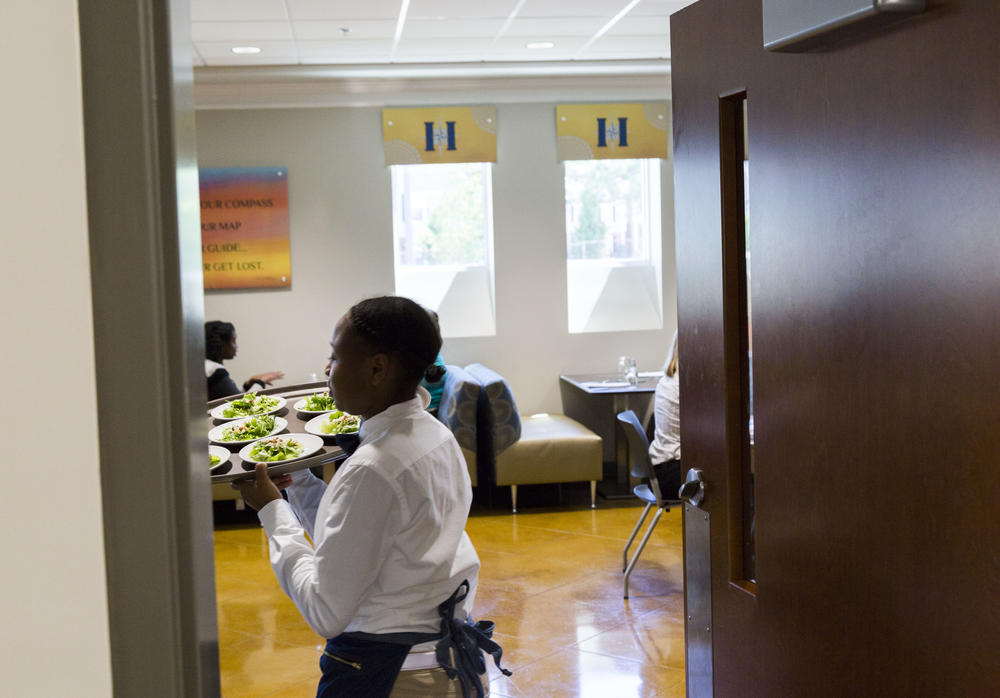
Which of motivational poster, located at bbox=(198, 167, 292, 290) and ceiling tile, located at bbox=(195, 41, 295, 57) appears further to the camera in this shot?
motivational poster, located at bbox=(198, 167, 292, 290)

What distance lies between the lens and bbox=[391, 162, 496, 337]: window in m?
7.38

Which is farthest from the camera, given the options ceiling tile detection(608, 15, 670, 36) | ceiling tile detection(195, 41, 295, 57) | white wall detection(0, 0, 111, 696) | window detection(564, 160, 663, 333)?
window detection(564, 160, 663, 333)

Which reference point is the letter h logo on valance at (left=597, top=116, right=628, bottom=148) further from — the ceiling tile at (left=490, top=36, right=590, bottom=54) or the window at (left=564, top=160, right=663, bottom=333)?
the ceiling tile at (left=490, top=36, right=590, bottom=54)

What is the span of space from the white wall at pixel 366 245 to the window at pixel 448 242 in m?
0.17

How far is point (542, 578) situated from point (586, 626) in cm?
71

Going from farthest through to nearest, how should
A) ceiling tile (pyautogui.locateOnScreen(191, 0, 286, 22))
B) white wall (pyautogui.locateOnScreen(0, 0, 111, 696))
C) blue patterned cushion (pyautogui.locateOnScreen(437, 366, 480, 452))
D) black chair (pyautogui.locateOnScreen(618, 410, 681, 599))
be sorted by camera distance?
1. blue patterned cushion (pyautogui.locateOnScreen(437, 366, 480, 452))
2. ceiling tile (pyautogui.locateOnScreen(191, 0, 286, 22))
3. black chair (pyautogui.locateOnScreen(618, 410, 681, 599))
4. white wall (pyautogui.locateOnScreen(0, 0, 111, 696))


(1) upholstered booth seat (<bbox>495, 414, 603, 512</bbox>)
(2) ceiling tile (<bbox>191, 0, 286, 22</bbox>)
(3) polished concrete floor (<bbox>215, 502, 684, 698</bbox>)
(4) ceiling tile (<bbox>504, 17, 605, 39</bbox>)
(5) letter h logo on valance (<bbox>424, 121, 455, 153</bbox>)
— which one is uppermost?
(4) ceiling tile (<bbox>504, 17, 605, 39</bbox>)

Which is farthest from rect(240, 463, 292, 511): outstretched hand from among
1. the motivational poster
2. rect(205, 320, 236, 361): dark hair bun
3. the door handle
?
the motivational poster

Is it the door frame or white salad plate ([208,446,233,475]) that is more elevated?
the door frame

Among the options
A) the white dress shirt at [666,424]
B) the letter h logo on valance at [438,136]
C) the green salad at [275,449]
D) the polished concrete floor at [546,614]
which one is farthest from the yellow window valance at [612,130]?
the green salad at [275,449]

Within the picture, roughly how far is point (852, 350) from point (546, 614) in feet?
11.1

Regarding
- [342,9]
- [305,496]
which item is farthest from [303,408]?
[342,9]

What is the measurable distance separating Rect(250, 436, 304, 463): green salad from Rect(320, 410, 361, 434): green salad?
0.54 feet

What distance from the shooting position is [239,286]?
702cm
